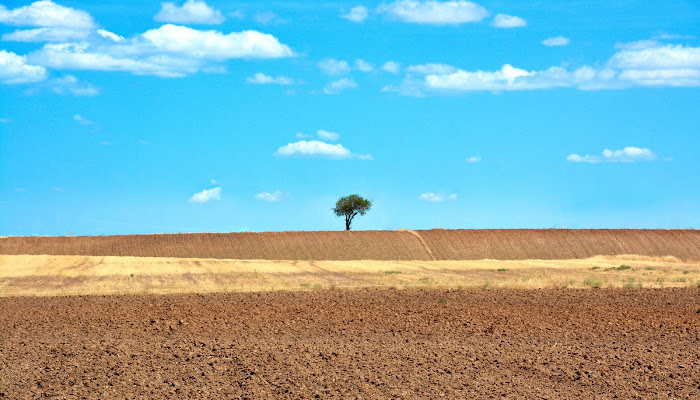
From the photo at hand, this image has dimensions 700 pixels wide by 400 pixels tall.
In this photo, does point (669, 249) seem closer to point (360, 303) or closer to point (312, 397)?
point (360, 303)

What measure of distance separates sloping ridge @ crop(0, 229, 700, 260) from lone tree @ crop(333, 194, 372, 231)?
20430mm

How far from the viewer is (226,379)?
615 inches

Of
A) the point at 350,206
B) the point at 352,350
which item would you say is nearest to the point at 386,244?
the point at 350,206

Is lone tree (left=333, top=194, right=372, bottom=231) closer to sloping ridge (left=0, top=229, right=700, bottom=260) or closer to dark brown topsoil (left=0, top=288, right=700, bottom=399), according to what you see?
sloping ridge (left=0, top=229, right=700, bottom=260)

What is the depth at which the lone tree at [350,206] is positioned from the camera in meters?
101

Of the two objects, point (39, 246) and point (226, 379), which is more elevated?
point (39, 246)

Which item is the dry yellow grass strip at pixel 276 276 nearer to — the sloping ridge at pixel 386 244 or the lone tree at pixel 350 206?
the sloping ridge at pixel 386 244

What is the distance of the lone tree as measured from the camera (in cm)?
10062

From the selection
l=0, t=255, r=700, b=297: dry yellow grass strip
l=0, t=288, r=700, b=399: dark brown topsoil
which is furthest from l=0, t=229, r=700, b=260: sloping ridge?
l=0, t=288, r=700, b=399: dark brown topsoil

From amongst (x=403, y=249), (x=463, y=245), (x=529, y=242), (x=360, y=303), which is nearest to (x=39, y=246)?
(x=403, y=249)

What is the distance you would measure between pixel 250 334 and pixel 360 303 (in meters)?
7.97

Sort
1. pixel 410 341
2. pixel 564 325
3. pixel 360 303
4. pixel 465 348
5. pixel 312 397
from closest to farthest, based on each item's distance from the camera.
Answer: pixel 312 397 → pixel 465 348 → pixel 410 341 → pixel 564 325 → pixel 360 303

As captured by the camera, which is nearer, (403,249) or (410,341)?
(410,341)

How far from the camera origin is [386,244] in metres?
74.9
